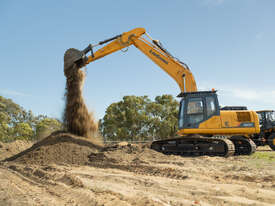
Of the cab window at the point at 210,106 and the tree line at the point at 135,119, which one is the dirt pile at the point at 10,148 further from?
the tree line at the point at 135,119

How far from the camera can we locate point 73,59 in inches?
412

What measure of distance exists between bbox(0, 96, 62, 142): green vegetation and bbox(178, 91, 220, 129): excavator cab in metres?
17.5

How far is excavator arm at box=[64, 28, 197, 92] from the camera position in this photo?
34.8 ft

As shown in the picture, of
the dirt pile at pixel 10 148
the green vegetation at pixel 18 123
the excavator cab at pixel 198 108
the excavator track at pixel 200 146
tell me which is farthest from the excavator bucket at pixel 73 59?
the green vegetation at pixel 18 123

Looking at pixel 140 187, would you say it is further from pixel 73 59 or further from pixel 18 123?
pixel 18 123

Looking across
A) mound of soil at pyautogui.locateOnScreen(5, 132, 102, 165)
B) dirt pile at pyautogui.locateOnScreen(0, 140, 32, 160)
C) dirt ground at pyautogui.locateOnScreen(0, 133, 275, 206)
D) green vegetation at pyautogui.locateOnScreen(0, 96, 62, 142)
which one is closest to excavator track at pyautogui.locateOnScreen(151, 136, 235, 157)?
dirt ground at pyautogui.locateOnScreen(0, 133, 275, 206)

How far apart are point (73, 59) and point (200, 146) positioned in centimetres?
645

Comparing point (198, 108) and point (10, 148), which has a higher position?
point (198, 108)

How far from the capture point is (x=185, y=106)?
9.87 metres

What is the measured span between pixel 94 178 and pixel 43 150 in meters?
4.38

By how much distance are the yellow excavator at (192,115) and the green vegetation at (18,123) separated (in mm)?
15685

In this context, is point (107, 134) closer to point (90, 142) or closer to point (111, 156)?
point (90, 142)

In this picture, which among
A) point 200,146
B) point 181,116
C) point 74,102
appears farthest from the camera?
point 74,102

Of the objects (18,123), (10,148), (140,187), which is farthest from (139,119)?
(140,187)
